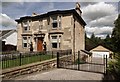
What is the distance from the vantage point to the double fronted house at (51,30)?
19219 millimetres

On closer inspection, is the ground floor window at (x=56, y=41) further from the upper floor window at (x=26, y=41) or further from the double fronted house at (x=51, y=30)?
the upper floor window at (x=26, y=41)

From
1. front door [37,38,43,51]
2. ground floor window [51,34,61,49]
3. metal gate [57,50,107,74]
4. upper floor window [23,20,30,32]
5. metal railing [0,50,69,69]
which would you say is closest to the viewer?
metal railing [0,50,69,69]

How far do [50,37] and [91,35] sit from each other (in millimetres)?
118744

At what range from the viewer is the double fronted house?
1922cm

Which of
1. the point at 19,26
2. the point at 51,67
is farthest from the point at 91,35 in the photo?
the point at 51,67

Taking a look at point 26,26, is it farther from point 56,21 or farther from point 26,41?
point 56,21

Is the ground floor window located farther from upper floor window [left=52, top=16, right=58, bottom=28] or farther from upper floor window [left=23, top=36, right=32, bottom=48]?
upper floor window [left=23, top=36, right=32, bottom=48]

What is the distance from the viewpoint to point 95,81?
942 cm

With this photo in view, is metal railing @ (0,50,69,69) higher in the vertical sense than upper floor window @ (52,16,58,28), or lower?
lower

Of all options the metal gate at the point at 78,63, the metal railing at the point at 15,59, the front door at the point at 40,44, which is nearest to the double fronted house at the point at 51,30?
the front door at the point at 40,44

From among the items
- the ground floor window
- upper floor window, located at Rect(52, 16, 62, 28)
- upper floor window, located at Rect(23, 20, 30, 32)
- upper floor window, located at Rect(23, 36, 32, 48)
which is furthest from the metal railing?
upper floor window, located at Rect(23, 20, 30, 32)

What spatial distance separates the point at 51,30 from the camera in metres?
20.4

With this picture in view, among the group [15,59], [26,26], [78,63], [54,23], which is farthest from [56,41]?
[15,59]

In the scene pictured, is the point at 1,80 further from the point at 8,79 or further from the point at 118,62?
the point at 118,62
